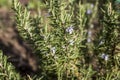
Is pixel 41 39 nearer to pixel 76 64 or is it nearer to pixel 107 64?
pixel 76 64

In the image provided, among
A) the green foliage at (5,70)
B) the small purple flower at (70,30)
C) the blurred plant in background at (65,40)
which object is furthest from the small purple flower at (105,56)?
the green foliage at (5,70)

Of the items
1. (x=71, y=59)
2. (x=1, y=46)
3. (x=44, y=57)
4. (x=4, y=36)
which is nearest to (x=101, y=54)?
(x=71, y=59)

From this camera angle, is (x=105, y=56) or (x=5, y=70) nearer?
(x=5, y=70)

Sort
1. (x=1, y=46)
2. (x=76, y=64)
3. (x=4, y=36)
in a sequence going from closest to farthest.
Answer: (x=76, y=64), (x=1, y=46), (x=4, y=36)

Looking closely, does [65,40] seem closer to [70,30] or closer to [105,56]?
[70,30]

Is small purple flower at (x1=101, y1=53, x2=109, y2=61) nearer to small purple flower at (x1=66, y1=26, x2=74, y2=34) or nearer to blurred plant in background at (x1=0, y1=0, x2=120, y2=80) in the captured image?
blurred plant in background at (x1=0, y1=0, x2=120, y2=80)

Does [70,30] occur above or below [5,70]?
above

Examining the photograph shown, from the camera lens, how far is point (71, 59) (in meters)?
1.96

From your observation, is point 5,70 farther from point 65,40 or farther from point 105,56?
point 105,56

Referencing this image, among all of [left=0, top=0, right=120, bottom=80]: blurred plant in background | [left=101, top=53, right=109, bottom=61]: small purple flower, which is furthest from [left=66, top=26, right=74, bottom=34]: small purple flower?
[left=101, top=53, right=109, bottom=61]: small purple flower

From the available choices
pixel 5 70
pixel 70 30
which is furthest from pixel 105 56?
pixel 5 70

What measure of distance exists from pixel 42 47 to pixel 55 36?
0.11 meters

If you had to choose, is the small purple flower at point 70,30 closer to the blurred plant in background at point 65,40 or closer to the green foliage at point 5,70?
the blurred plant in background at point 65,40

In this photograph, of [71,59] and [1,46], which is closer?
[71,59]
